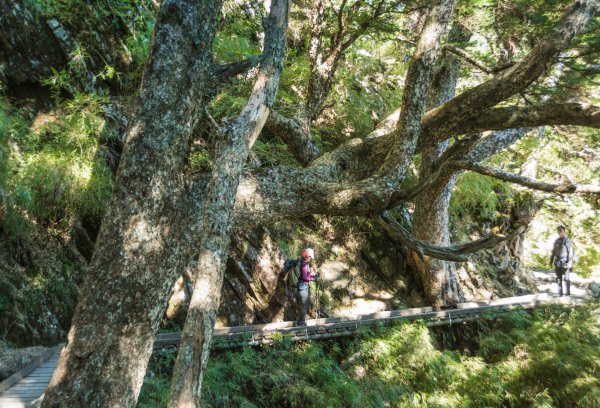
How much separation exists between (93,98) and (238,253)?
15.7 feet

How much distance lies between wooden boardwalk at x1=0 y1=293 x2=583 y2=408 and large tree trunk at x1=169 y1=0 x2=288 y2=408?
2839 millimetres

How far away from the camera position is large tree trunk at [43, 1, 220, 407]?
12.8 ft

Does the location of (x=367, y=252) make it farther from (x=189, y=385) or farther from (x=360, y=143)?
(x=189, y=385)

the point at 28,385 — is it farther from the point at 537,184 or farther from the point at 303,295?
the point at 537,184

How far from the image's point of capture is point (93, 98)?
8320mm

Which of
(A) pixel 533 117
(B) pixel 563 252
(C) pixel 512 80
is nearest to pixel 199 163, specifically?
(C) pixel 512 80

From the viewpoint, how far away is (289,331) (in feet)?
30.3

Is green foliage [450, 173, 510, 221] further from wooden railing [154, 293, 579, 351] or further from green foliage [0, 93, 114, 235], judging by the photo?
green foliage [0, 93, 114, 235]

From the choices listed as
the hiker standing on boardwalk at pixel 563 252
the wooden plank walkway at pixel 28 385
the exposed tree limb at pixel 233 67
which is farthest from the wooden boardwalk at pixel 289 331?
the exposed tree limb at pixel 233 67

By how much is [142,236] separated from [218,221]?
0.79 meters

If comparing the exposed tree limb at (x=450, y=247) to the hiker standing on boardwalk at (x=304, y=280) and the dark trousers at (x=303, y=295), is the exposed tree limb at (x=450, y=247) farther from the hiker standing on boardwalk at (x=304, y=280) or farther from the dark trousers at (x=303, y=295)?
the dark trousers at (x=303, y=295)

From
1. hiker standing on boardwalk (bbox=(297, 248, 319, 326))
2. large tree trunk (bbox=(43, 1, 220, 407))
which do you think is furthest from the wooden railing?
large tree trunk (bbox=(43, 1, 220, 407))

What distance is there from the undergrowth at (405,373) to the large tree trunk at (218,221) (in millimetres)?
2858

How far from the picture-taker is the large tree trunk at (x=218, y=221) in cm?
360
